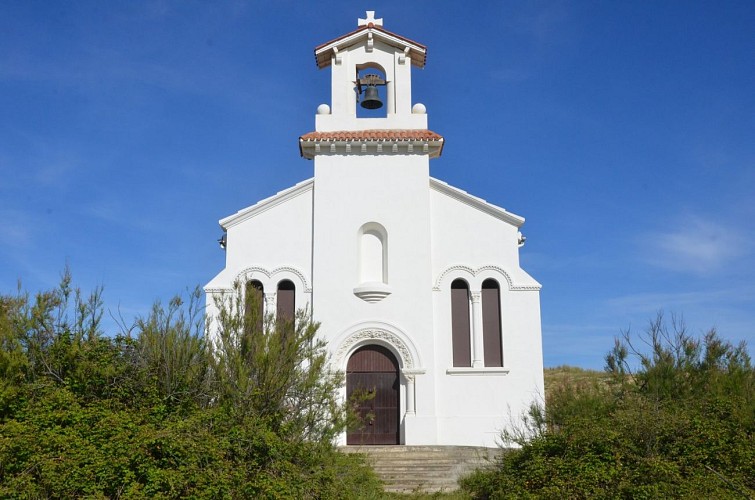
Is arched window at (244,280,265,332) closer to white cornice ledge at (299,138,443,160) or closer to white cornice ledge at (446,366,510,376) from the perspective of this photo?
white cornice ledge at (446,366,510,376)

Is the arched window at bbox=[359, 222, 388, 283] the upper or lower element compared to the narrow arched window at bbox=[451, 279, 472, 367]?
upper

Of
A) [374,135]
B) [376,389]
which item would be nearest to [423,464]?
[376,389]

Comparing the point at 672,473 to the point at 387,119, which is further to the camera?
the point at 387,119

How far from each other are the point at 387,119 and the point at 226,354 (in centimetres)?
1049

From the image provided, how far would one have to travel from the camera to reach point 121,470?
12625 mm

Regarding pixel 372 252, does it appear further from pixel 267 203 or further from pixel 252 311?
pixel 252 311

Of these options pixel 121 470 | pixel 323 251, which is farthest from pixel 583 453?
pixel 323 251

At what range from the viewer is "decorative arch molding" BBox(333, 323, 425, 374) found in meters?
20.8

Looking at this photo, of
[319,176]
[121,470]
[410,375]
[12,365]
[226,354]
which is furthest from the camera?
[319,176]

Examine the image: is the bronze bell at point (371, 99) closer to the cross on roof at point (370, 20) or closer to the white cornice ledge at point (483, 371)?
the cross on roof at point (370, 20)

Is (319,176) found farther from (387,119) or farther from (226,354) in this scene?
(226,354)

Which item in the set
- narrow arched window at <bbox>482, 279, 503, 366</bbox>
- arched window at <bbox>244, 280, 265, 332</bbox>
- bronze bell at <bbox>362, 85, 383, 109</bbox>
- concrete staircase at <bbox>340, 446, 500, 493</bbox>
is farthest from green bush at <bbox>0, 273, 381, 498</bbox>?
bronze bell at <bbox>362, 85, 383, 109</bbox>

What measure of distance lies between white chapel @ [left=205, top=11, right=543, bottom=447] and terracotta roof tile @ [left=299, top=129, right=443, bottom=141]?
0.14 feet

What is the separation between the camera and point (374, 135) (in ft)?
72.6
